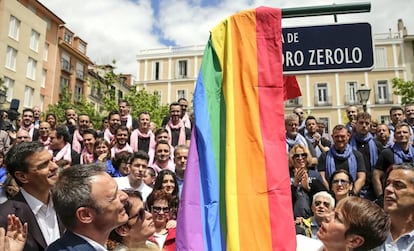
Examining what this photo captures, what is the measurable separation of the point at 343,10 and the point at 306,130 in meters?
6.12

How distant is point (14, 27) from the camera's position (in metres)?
35.2

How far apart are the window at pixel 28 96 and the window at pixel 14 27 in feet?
14.7

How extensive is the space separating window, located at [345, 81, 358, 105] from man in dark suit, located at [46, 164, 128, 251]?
4352cm

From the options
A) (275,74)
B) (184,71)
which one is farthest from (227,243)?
(184,71)

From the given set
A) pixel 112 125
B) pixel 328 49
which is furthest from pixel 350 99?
pixel 328 49

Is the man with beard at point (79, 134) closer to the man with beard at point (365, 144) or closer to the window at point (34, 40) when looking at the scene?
the man with beard at point (365, 144)

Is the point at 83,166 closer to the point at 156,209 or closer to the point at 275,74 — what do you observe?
the point at 275,74

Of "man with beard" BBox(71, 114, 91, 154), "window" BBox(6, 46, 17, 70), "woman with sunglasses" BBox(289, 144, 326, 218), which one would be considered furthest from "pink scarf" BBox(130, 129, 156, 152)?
"window" BBox(6, 46, 17, 70)

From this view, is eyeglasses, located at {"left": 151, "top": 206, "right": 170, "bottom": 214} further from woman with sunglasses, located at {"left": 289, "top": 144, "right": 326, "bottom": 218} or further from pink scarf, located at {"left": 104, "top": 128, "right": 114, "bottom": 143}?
pink scarf, located at {"left": 104, "top": 128, "right": 114, "bottom": 143}

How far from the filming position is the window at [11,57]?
34603 mm

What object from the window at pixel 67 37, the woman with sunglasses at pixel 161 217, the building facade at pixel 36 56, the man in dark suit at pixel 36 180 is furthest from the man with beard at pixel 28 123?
the window at pixel 67 37

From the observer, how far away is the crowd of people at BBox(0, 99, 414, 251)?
256 centimetres

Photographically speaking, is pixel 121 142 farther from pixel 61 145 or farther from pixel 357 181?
pixel 357 181

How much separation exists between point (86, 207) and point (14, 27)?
122 ft
